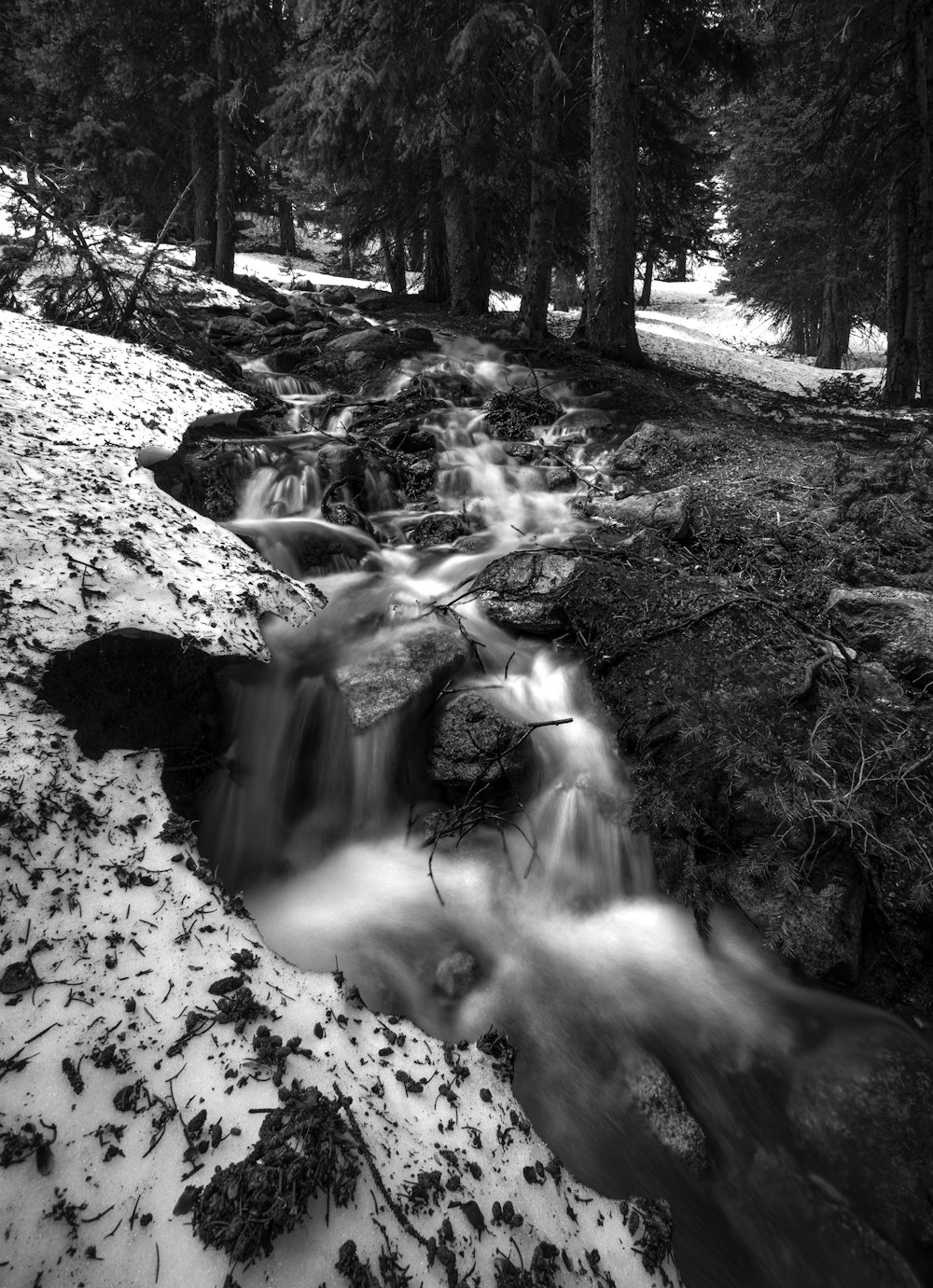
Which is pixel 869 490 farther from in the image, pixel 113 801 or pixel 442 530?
pixel 113 801

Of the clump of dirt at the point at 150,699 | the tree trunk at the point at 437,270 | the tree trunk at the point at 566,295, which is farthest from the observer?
the tree trunk at the point at 566,295

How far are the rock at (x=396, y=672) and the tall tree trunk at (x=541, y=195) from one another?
855 centimetres

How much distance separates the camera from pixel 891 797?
2.80m

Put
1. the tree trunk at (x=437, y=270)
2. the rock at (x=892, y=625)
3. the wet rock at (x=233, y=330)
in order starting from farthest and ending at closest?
the tree trunk at (x=437, y=270) → the wet rock at (x=233, y=330) → the rock at (x=892, y=625)

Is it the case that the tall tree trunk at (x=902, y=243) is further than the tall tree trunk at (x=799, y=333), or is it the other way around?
the tall tree trunk at (x=799, y=333)

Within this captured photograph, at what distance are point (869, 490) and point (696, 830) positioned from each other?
347 cm

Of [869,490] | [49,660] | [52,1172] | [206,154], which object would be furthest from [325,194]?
[52,1172]

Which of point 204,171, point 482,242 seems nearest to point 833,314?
point 482,242

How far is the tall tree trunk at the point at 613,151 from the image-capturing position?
27.8ft

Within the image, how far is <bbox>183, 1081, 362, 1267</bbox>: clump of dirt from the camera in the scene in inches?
53.5

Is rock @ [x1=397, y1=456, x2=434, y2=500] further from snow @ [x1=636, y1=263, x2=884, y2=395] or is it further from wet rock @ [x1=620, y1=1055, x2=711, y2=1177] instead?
snow @ [x1=636, y1=263, x2=884, y2=395]

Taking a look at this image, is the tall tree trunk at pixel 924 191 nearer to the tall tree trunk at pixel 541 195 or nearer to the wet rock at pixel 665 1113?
the tall tree trunk at pixel 541 195

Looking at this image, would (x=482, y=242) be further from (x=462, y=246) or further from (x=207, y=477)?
(x=207, y=477)

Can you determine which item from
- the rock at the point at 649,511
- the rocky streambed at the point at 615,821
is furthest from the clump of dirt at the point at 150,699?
the rock at the point at 649,511
